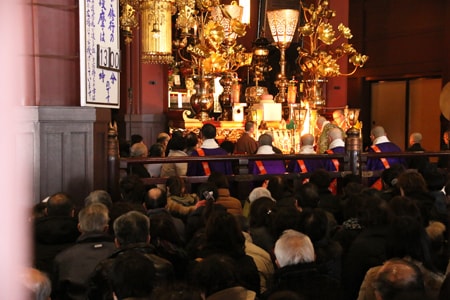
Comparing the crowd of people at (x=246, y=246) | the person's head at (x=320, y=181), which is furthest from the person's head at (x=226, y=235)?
the person's head at (x=320, y=181)

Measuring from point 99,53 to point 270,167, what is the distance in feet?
9.80

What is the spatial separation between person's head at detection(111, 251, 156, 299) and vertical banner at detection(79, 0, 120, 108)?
3610 mm

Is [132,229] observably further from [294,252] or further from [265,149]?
[265,149]

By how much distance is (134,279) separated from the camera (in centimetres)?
321

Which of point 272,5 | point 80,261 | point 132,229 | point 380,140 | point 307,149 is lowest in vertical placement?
point 80,261

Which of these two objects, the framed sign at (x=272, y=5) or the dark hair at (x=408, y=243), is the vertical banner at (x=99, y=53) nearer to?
the dark hair at (x=408, y=243)

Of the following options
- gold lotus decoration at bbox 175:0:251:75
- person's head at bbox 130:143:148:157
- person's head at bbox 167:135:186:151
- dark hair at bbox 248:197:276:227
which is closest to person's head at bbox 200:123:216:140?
person's head at bbox 167:135:186:151

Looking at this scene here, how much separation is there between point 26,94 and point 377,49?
13.3 m

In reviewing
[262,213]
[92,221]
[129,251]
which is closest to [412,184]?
[262,213]

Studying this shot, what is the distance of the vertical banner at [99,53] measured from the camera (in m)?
6.60

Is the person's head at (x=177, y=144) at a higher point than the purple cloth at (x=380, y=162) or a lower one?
higher

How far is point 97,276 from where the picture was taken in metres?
3.71

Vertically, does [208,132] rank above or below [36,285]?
above

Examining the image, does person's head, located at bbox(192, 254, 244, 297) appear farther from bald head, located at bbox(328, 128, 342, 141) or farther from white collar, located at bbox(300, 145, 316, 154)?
bald head, located at bbox(328, 128, 342, 141)
